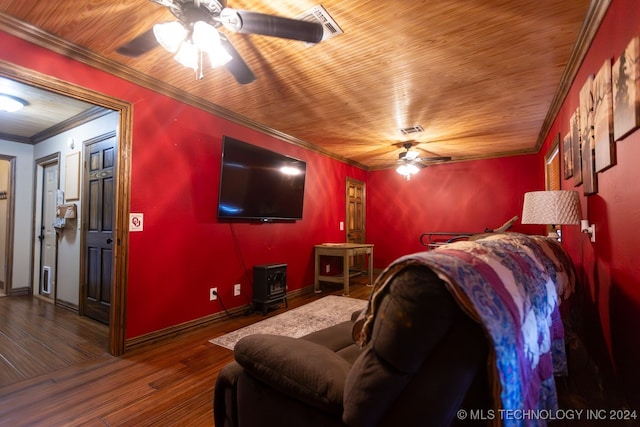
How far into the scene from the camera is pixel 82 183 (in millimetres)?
3549

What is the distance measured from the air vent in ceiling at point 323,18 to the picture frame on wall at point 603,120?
5.21 ft

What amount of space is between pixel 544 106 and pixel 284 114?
116 inches

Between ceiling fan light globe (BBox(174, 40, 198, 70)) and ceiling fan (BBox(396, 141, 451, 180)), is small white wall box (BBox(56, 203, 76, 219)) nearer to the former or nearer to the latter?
ceiling fan light globe (BBox(174, 40, 198, 70))

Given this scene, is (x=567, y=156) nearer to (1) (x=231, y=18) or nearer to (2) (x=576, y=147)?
→ (2) (x=576, y=147)

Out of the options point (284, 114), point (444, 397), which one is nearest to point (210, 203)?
point (284, 114)

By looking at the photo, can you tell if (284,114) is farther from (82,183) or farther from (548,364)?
(548,364)

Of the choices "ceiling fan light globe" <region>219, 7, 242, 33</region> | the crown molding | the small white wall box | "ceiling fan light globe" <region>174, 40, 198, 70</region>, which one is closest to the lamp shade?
the crown molding

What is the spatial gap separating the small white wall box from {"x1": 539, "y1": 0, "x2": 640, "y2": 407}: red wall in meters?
5.05

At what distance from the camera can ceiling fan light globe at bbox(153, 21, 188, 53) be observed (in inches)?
64.4

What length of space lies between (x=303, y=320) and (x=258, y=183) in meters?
1.74

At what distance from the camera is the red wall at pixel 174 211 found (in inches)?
98.6

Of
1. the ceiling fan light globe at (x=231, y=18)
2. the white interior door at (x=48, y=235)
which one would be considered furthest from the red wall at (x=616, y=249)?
the white interior door at (x=48, y=235)

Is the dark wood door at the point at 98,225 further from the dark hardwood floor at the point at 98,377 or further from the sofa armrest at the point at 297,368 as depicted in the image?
the sofa armrest at the point at 297,368

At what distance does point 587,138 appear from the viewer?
6.43 feet
